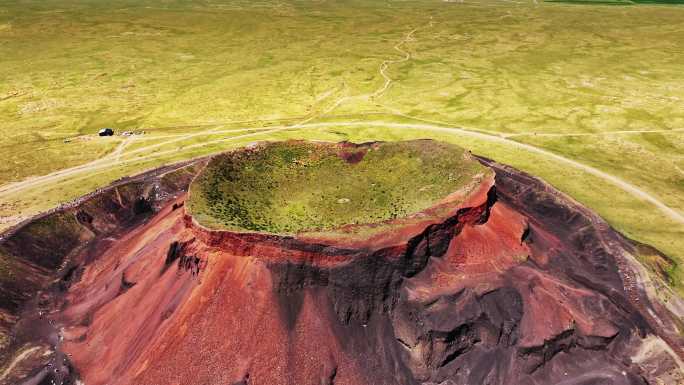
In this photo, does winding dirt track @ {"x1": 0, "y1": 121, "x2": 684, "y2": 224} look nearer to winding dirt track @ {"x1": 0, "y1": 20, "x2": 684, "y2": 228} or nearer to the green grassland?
winding dirt track @ {"x1": 0, "y1": 20, "x2": 684, "y2": 228}

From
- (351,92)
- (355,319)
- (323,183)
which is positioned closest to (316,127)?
(351,92)

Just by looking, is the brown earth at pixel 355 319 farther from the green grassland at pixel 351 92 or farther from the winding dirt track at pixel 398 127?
the winding dirt track at pixel 398 127

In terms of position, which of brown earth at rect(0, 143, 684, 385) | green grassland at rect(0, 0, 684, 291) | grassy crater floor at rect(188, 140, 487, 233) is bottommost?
green grassland at rect(0, 0, 684, 291)

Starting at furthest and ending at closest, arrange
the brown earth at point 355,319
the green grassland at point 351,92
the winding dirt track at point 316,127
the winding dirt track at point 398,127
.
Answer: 1. the green grassland at point 351,92
2. the winding dirt track at point 316,127
3. the winding dirt track at point 398,127
4. the brown earth at point 355,319

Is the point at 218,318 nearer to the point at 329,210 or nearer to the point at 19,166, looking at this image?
the point at 329,210

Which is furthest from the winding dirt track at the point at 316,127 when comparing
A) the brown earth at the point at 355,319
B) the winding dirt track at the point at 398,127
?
the brown earth at the point at 355,319

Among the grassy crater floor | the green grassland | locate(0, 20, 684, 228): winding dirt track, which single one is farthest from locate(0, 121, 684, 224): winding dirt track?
the grassy crater floor

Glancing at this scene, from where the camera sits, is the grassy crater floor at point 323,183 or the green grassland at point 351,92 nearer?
the grassy crater floor at point 323,183

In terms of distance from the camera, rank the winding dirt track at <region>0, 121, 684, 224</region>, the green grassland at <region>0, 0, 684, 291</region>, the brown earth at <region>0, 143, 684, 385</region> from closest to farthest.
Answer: the brown earth at <region>0, 143, 684, 385</region>
the winding dirt track at <region>0, 121, 684, 224</region>
the green grassland at <region>0, 0, 684, 291</region>
